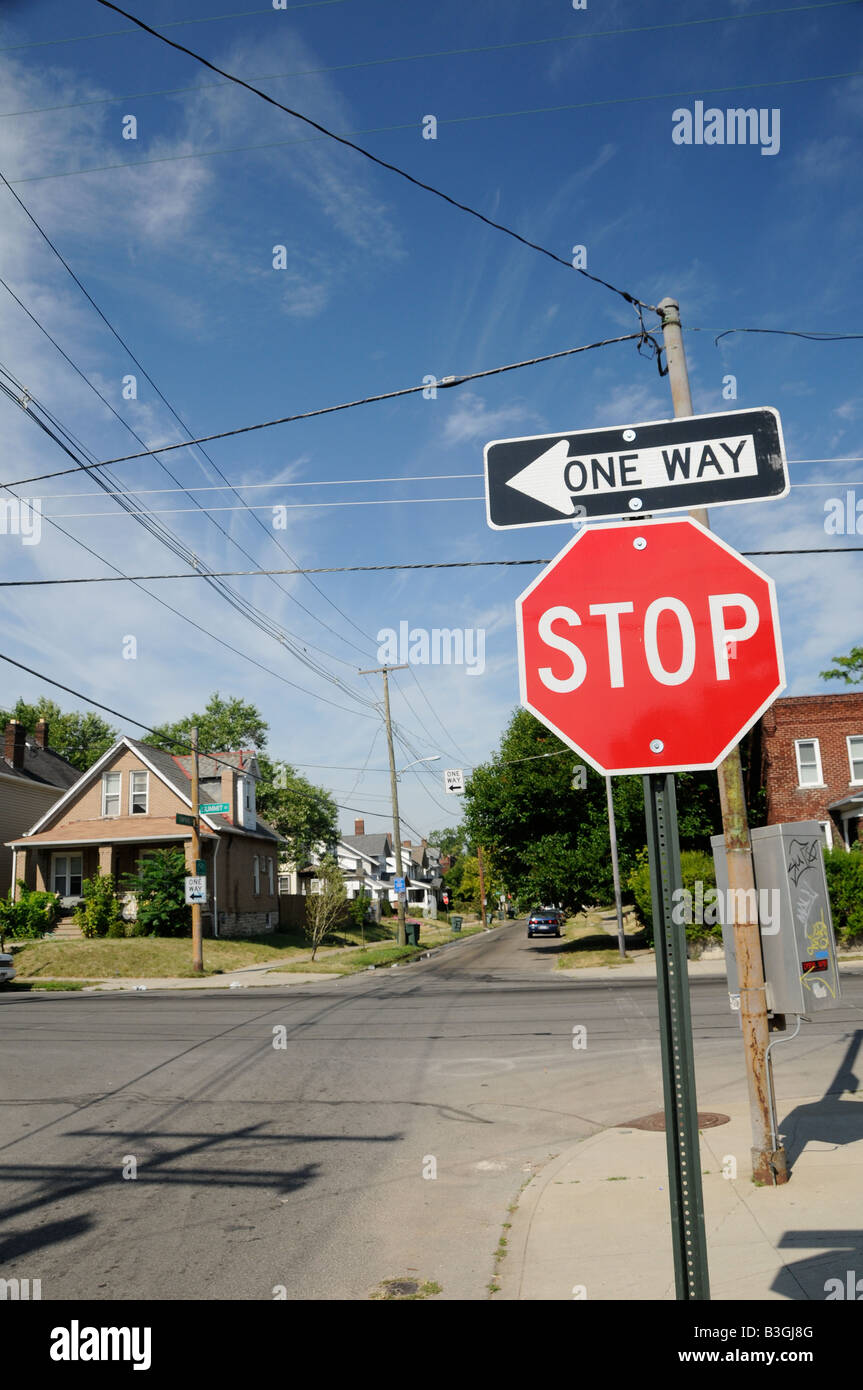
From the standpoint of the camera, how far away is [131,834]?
34.3m

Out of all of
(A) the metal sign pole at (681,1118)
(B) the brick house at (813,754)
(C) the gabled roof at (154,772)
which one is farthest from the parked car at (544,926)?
(A) the metal sign pole at (681,1118)

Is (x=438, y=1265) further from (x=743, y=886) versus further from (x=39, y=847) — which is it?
(x=39, y=847)

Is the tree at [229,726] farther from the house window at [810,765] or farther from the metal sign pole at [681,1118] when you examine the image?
the metal sign pole at [681,1118]

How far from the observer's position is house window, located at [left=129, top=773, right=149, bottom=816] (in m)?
36.2

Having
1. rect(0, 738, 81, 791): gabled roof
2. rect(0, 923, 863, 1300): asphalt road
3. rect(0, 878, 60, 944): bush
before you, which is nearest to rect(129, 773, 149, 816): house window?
rect(0, 878, 60, 944): bush

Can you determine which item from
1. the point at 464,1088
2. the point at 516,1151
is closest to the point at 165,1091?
the point at 464,1088

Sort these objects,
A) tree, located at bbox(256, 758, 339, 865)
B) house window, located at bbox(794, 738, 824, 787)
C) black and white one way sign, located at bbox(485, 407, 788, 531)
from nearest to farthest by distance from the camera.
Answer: black and white one way sign, located at bbox(485, 407, 788, 531) < house window, located at bbox(794, 738, 824, 787) < tree, located at bbox(256, 758, 339, 865)

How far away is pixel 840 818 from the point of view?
1233 inches

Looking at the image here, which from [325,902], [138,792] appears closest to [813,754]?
[325,902]

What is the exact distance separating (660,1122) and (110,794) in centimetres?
3138

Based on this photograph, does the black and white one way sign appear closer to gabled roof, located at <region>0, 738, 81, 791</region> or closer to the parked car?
gabled roof, located at <region>0, 738, 81, 791</region>

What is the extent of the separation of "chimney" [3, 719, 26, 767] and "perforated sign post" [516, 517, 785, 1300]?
44.3m

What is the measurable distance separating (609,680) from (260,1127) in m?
7.55

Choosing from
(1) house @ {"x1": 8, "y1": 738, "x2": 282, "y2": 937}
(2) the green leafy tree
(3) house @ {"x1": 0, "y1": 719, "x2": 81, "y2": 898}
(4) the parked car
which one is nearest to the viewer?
(2) the green leafy tree
